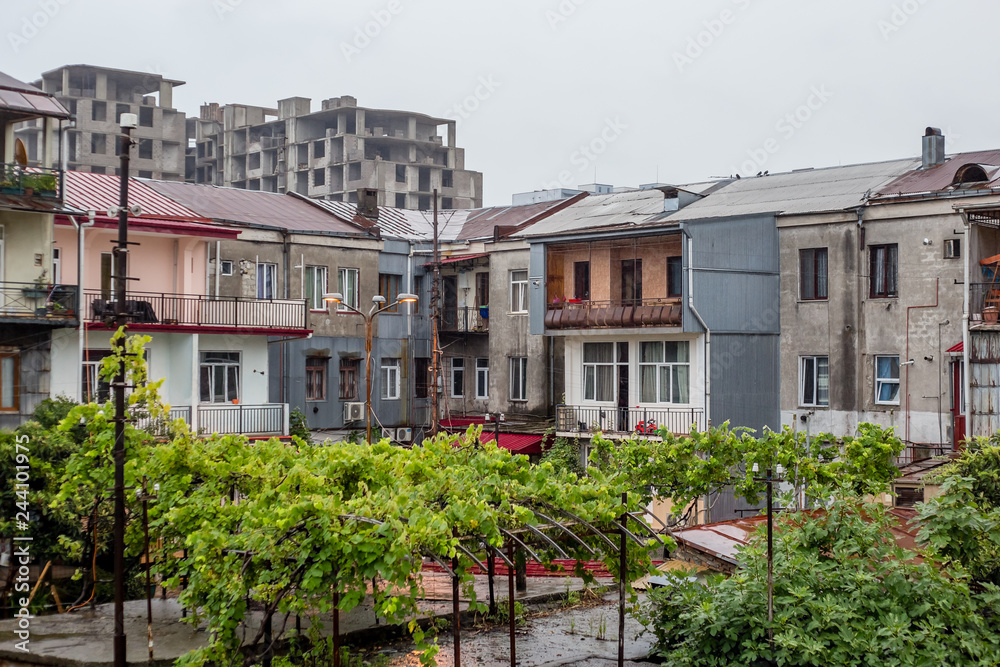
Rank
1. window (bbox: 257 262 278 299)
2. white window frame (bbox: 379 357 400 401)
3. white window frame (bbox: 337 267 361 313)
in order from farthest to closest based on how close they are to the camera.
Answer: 1. white window frame (bbox: 379 357 400 401)
2. white window frame (bbox: 337 267 361 313)
3. window (bbox: 257 262 278 299)

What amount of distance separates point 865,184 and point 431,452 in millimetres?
20018

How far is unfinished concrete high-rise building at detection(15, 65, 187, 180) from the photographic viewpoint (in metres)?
72.9

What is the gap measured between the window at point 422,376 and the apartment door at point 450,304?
4.70ft

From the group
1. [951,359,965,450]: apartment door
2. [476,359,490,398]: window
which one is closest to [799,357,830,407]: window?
[951,359,965,450]: apartment door

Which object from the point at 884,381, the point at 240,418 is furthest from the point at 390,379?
the point at 884,381

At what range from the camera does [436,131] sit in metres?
80.7

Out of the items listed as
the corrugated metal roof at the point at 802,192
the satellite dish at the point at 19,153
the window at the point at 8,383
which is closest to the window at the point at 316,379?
the window at the point at 8,383

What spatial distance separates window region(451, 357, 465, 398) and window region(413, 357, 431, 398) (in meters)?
1.05

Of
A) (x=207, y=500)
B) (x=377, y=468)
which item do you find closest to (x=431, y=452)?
(x=377, y=468)

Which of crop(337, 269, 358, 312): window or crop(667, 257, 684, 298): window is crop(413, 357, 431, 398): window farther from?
crop(667, 257, 684, 298): window

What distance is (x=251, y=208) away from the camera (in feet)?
122

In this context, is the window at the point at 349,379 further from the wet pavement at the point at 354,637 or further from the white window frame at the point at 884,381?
the white window frame at the point at 884,381

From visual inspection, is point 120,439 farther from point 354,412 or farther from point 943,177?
point 943,177

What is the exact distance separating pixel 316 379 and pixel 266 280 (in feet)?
12.5
